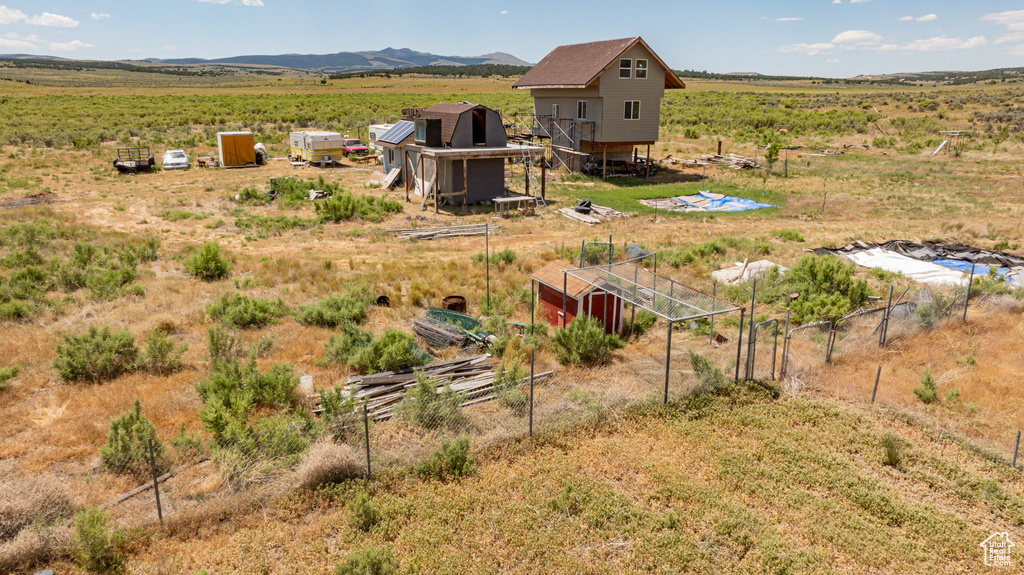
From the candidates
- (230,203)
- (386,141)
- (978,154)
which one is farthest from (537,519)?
(978,154)

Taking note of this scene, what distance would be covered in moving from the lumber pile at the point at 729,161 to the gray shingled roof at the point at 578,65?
5514 mm

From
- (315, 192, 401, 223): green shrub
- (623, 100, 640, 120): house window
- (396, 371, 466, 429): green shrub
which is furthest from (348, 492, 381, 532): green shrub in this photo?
(623, 100, 640, 120): house window

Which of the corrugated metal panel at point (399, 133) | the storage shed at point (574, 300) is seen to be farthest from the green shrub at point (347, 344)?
the corrugated metal panel at point (399, 133)

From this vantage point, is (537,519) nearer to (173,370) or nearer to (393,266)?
(173,370)

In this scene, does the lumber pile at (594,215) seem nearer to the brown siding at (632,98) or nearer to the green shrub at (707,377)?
the brown siding at (632,98)

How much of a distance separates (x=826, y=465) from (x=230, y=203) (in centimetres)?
2857

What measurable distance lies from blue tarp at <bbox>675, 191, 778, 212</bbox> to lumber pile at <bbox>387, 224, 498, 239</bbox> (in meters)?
11.2

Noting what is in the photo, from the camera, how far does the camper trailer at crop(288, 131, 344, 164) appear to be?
41562 mm

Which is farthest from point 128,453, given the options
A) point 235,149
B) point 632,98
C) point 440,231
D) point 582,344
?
point 235,149

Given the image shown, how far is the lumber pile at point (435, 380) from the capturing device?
1066cm

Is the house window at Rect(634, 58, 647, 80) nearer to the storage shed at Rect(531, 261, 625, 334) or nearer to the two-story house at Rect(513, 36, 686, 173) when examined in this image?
the two-story house at Rect(513, 36, 686, 173)

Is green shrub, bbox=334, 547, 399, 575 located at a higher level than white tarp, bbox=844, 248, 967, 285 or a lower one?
lower

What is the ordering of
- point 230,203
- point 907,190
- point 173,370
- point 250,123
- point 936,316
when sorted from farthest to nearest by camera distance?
point 250,123
point 907,190
point 230,203
point 936,316
point 173,370

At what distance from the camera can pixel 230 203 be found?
1171 inches
